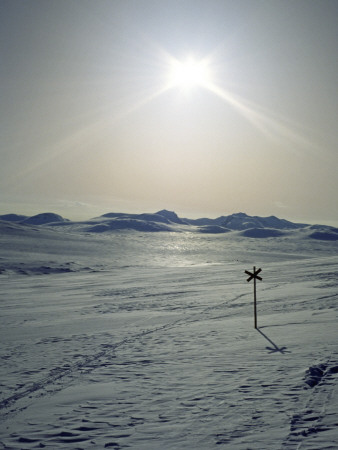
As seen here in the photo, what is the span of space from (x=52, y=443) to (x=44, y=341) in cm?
531

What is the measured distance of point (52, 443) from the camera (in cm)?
480

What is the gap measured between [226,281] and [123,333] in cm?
1523

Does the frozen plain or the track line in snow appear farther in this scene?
the track line in snow

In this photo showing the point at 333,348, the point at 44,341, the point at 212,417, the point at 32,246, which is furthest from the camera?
the point at 32,246

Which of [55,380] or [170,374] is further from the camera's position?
[170,374]

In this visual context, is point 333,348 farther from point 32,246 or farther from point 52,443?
point 32,246

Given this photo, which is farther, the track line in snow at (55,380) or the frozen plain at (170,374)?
the track line in snow at (55,380)

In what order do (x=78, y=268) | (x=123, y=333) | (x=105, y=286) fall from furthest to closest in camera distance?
(x=78, y=268) → (x=105, y=286) → (x=123, y=333)

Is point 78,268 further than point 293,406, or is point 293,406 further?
point 78,268

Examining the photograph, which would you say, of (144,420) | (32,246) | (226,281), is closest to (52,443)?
(144,420)

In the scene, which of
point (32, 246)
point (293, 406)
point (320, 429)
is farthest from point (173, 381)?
point (32, 246)

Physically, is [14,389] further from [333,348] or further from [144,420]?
[333,348]

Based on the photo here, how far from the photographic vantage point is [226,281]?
24.5 meters

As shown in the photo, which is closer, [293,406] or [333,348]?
[293,406]
